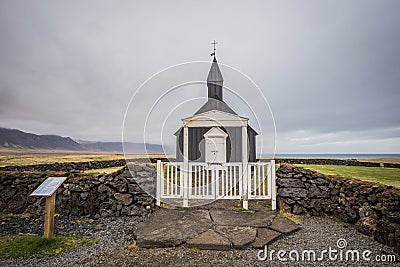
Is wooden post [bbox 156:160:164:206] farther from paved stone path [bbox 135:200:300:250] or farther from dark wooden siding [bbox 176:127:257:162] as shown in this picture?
dark wooden siding [bbox 176:127:257:162]

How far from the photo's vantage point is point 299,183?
6.89 meters

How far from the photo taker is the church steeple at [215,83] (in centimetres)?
1628

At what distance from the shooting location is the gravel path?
3.90m

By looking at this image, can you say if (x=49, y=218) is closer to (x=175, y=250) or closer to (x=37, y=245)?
(x=37, y=245)

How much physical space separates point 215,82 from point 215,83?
13 centimetres

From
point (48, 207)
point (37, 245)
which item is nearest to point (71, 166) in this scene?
point (48, 207)

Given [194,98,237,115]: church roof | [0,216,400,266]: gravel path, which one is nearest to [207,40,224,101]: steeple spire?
[194,98,237,115]: church roof

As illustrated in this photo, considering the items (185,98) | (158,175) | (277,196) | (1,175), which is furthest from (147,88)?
(1,175)

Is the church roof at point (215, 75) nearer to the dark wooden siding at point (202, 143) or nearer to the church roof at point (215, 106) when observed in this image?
the church roof at point (215, 106)

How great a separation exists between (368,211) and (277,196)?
91.1 inches

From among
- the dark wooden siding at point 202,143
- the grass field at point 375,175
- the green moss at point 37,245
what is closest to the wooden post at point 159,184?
the green moss at point 37,245

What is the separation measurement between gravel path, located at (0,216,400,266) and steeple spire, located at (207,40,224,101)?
1163 centimetres

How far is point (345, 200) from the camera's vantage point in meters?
5.89

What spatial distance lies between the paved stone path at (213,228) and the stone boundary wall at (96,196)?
819 mm
